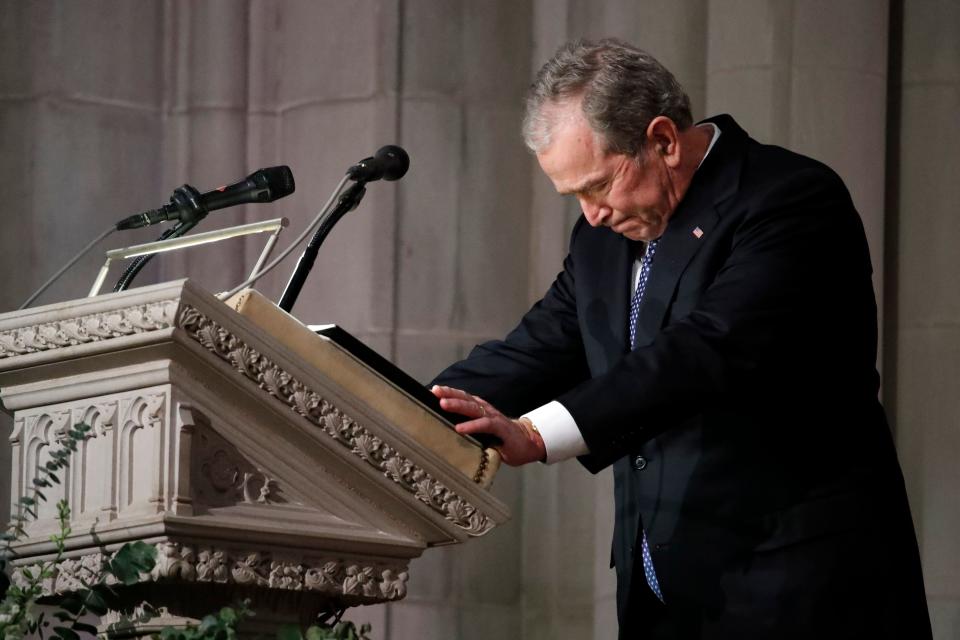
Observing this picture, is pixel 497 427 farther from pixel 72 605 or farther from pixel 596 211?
pixel 72 605

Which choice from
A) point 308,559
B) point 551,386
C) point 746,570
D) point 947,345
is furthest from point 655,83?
point 947,345

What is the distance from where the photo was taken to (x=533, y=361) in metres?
3.75

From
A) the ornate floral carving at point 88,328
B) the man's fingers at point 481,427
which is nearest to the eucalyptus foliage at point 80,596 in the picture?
the ornate floral carving at point 88,328

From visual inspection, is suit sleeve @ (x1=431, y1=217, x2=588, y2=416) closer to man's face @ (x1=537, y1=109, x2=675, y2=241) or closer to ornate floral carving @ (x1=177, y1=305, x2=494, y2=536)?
man's face @ (x1=537, y1=109, x2=675, y2=241)

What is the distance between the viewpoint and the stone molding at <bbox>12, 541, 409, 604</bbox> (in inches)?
109

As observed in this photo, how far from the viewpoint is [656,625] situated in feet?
11.3

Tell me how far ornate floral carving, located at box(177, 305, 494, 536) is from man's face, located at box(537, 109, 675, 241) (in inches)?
30.8

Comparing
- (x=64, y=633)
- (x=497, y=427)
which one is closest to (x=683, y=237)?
(x=497, y=427)

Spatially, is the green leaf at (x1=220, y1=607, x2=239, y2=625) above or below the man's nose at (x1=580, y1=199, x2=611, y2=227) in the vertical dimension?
below

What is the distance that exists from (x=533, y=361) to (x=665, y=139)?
1.84ft

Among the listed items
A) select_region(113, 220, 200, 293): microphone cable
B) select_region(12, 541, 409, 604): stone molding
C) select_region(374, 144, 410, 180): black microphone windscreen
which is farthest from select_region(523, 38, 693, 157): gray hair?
select_region(12, 541, 409, 604): stone molding

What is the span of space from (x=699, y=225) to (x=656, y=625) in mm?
801

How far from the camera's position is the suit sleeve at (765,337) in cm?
320

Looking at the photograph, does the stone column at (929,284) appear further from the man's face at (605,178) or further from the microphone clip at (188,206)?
the microphone clip at (188,206)
